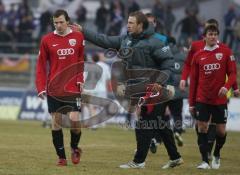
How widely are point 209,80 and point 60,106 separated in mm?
2733

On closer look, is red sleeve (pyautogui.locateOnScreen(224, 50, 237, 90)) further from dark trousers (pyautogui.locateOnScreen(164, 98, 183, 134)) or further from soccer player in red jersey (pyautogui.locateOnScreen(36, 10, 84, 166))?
dark trousers (pyautogui.locateOnScreen(164, 98, 183, 134))

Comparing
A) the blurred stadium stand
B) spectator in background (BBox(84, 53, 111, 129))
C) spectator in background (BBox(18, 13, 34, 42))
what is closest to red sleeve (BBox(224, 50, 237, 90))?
spectator in background (BBox(84, 53, 111, 129))

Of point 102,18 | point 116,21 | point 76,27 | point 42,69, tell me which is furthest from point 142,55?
point 102,18

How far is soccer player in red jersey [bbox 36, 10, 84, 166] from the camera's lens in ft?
43.5

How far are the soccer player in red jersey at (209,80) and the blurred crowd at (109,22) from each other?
17.0 metres

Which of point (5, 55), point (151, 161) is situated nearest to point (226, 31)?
point (5, 55)

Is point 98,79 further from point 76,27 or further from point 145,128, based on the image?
point 145,128

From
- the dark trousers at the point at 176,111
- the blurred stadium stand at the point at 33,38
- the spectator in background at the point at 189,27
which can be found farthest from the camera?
the spectator in background at the point at 189,27

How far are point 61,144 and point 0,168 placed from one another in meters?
1.21

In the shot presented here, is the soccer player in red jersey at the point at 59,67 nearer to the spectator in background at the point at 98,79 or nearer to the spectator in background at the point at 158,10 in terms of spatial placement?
the spectator in background at the point at 98,79

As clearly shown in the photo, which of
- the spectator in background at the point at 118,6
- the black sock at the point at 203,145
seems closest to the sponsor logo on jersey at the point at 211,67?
the black sock at the point at 203,145

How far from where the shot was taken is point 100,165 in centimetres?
1383

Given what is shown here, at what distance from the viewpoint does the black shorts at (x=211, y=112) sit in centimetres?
1394

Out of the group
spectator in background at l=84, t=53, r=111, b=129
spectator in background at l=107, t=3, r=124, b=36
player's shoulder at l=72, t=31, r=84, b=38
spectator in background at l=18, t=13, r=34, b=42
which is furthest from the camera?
spectator in background at l=18, t=13, r=34, b=42
